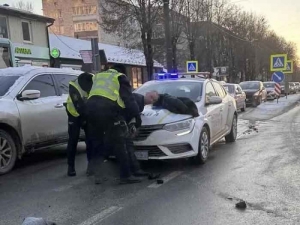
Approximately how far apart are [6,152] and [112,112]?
2.21 metres

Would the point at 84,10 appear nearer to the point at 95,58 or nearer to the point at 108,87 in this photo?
the point at 95,58

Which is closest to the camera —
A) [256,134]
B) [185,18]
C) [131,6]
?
[256,134]

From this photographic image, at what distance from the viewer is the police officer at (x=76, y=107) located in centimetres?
639

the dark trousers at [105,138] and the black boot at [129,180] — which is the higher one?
the dark trousers at [105,138]

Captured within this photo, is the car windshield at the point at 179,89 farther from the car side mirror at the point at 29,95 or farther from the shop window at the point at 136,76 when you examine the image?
the shop window at the point at 136,76

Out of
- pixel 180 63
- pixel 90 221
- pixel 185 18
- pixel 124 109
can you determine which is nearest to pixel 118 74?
pixel 124 109

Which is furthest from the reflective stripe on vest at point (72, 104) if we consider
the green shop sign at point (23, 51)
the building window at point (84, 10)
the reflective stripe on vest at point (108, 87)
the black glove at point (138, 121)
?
the building window at point (84, 10)

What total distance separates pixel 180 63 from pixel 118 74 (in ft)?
140

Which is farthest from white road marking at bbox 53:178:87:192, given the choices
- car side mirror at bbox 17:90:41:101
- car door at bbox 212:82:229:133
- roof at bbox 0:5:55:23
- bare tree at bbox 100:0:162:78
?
roof at bbox 0:5:55:23

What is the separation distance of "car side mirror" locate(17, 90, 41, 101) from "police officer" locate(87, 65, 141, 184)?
1443 mm

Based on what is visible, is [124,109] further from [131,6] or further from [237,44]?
[237,44]

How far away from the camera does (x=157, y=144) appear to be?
646 centimetres

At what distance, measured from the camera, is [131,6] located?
23.6 meters

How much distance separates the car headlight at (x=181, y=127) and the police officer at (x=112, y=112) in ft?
2.09
